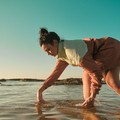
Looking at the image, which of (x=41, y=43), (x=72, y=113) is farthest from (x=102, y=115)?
(x=41, y=43)

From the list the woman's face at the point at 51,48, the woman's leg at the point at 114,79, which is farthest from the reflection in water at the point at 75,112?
the woman's face at the point at 51,48

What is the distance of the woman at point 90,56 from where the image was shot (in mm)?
4988

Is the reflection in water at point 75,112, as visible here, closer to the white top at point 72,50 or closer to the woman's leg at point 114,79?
the woman's leg at point 114,79

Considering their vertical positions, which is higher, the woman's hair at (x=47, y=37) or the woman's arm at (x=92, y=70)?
the woman's hair at (x=47, y=37)

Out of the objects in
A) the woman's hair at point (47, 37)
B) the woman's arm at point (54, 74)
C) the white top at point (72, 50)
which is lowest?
the woman's arm at point (54, 74)

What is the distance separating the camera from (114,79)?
5.59 m

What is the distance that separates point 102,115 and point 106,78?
0.86 m

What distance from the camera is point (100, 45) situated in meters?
5.46

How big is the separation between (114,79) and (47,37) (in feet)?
5.09

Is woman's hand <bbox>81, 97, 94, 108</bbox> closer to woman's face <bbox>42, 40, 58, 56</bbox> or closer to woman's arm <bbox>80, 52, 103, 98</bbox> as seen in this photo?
woman's arm <bbox>80, 52, 103, 98</bbox>

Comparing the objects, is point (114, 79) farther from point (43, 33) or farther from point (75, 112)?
point (43, 33)

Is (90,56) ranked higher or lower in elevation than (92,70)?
higher

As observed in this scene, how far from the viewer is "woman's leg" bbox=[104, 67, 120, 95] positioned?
555 centimetres

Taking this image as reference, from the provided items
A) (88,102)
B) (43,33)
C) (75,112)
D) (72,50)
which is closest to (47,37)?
(43,33)
